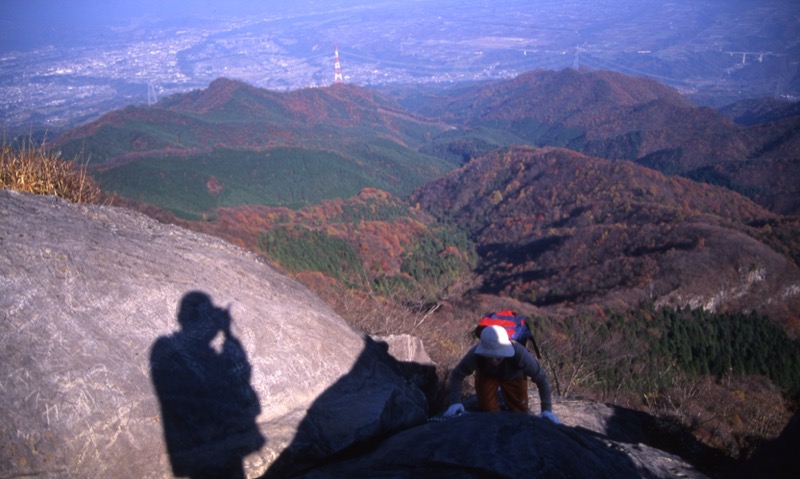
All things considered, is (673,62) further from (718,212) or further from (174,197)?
(174,197)

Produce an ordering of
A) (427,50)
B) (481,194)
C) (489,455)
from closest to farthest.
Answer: (489,455) → (481,194) → (427,50)

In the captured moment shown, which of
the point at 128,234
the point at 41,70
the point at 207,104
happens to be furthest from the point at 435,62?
the point at 128,234

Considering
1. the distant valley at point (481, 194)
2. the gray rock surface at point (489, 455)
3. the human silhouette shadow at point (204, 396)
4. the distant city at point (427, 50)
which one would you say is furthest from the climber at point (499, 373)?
the distant city at point (427, 50)

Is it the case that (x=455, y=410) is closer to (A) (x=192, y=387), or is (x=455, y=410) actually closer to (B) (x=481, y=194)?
(A) (x=192, y=387)

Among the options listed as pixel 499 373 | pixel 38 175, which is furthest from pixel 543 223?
pixel 499 373

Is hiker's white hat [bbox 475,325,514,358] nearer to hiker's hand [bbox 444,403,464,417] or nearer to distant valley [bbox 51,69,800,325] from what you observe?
hiker's hand [bbox 444,403,464,417]

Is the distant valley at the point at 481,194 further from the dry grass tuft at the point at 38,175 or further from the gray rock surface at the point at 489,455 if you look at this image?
the gray rock surface at the point at 489,455
